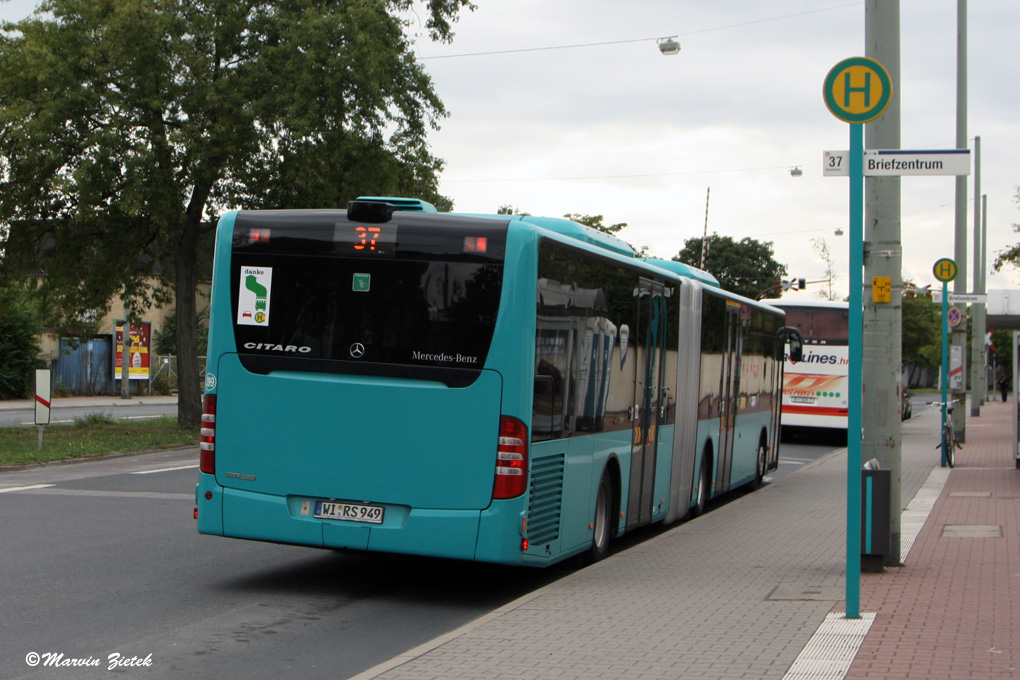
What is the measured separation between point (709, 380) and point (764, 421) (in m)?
5.05

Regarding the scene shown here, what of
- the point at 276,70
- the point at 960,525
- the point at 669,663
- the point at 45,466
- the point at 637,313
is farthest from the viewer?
the point at 276,70

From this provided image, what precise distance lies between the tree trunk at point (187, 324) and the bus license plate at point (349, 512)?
18.7m

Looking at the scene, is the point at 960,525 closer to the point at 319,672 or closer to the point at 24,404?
the point at 319,672

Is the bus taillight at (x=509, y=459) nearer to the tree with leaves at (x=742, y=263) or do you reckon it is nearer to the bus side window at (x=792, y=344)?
the bus side window at (x=792, y=344)

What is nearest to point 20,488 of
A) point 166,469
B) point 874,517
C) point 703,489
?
point 166,469

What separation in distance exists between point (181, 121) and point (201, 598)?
17.7 meters

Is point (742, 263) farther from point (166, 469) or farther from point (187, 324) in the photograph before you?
point (166, 469)

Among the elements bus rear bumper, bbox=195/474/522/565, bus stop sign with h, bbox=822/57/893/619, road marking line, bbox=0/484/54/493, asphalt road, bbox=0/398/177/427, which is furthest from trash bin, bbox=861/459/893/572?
asphalt road, bbox=0/398/177/427

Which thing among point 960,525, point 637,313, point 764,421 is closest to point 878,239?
point 637,313

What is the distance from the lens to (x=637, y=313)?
11.2 m

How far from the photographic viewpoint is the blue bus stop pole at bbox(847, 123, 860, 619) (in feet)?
24.3

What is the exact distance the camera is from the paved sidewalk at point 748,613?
6.27 m

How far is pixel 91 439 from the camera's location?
77.5 feet

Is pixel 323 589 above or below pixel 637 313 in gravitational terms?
below
